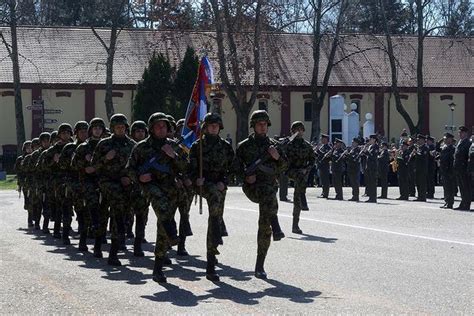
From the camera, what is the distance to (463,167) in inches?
1016

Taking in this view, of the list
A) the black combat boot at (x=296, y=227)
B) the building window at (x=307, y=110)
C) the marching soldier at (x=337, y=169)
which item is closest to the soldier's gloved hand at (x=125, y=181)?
the black combat boot at (x=296, y=227)

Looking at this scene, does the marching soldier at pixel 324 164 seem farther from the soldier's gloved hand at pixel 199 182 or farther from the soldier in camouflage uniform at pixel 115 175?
the soldier's gloved hand at pixel 199 182

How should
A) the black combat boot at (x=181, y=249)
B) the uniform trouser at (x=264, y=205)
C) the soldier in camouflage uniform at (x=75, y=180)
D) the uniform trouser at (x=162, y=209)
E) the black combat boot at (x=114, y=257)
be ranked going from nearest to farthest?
the uniform trouser at (x=162, y=209) < the uniform trouser at (x=264, y=205) < the black combat boot at (x=114, y=257) < the black combat boot at (x=181, y=249) < the soldier in camouflage uniform at (x=75, y=180)

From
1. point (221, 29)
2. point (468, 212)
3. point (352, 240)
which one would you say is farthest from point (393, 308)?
point (221, 29)

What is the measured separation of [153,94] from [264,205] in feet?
136

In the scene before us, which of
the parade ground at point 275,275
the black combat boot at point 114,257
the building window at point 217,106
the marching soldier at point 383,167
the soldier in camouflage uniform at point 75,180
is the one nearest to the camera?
the parade ground at point 275,275

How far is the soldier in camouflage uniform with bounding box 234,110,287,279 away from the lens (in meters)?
12.6

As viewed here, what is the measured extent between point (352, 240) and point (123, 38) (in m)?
49.1

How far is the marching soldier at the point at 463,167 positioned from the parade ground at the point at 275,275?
5.03 metres

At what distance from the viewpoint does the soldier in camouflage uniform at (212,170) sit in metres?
12.6

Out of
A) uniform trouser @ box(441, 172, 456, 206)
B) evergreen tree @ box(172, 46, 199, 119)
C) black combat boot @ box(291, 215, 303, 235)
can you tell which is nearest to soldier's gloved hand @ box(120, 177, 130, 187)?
black combat boot @ box(291, 215, 303, 235)

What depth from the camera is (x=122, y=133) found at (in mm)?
14766

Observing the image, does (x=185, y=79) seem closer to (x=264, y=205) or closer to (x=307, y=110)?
(x=307, y=110)

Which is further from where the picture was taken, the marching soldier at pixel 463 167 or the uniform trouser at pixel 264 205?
the marching soldier at pixel 463 167
